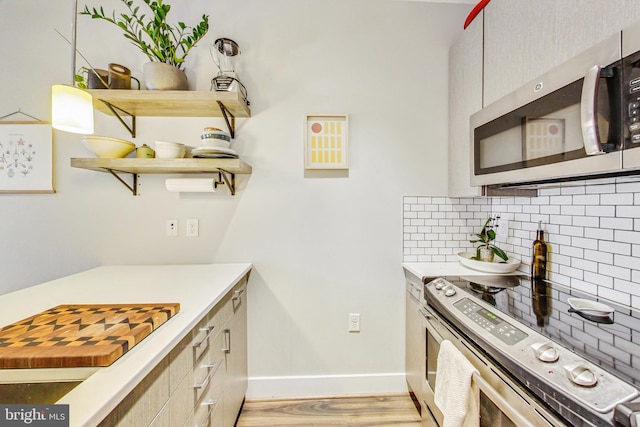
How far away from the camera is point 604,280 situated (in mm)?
1178

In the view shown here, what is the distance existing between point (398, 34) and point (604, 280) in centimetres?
174

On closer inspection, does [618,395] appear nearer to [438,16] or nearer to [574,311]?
[574,311]

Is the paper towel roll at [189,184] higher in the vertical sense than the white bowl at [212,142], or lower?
lower

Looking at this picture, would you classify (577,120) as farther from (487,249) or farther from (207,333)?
(207,333)

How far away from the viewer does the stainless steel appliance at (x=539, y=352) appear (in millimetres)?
615

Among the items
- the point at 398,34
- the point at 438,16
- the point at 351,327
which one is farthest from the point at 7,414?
the point at 438,16

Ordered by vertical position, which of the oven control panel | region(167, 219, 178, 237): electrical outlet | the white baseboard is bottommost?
the white baseboard

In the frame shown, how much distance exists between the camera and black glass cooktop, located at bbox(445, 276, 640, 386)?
0.72 meters

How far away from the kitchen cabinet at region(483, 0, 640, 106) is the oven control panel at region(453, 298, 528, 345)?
94cm

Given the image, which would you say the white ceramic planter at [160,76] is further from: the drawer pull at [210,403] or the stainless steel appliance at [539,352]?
the stainless steel appliance at [539,352]

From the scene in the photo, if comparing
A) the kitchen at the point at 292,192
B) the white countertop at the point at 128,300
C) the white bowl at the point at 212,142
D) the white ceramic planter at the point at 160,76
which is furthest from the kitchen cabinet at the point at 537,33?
the white ceramic planter at the point at 160,76

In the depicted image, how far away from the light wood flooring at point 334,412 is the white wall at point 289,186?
0.27 ft

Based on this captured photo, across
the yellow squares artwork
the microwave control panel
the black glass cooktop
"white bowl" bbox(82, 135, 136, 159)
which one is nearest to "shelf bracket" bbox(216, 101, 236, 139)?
the yellow squares artwork

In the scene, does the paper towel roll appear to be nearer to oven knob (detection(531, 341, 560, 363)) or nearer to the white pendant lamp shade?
the white pendant lamp shade
